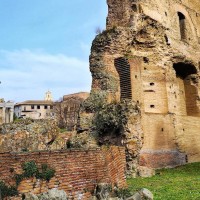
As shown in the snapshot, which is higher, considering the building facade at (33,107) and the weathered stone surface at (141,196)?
the building facade at (33,107)

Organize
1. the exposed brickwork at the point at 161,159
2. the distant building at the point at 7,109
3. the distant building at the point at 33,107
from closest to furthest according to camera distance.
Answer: the exposed brickwork at the point at 161,159
the distant building at the point at 7,109
the distant building at the point at 33,107

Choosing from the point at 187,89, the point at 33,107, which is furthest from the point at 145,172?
the point at 33,107

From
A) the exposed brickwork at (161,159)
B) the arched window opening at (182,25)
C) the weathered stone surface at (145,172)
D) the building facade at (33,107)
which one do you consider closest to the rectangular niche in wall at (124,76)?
the exposed brickwork at (161,159)

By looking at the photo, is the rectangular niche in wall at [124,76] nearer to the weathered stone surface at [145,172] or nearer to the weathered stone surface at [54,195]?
the weathered stone surface at [145,172]

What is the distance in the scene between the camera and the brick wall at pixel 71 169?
5934 millimetres

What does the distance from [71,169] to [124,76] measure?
13130mm

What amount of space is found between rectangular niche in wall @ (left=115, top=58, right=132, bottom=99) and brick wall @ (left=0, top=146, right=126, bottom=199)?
11.2 m

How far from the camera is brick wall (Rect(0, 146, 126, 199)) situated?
19.5 ft

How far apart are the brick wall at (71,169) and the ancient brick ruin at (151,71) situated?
1056cm

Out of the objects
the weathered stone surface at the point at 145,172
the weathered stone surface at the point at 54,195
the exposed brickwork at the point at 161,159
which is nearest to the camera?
the weathered stone surface at the point at 54,195

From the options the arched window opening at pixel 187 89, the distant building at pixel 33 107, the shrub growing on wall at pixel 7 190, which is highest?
the distant building at pixel 33 107

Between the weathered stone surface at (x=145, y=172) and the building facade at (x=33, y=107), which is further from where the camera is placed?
the building facade at (x=33, y=107)

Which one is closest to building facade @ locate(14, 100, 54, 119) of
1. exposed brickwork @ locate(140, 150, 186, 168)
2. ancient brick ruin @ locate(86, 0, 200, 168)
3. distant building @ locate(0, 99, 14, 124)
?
distant building @ locate(0, 99, 14, 124)

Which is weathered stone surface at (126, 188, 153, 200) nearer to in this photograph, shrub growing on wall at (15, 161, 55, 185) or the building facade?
shrub growing on wall at (15, 161, 55, 185)
